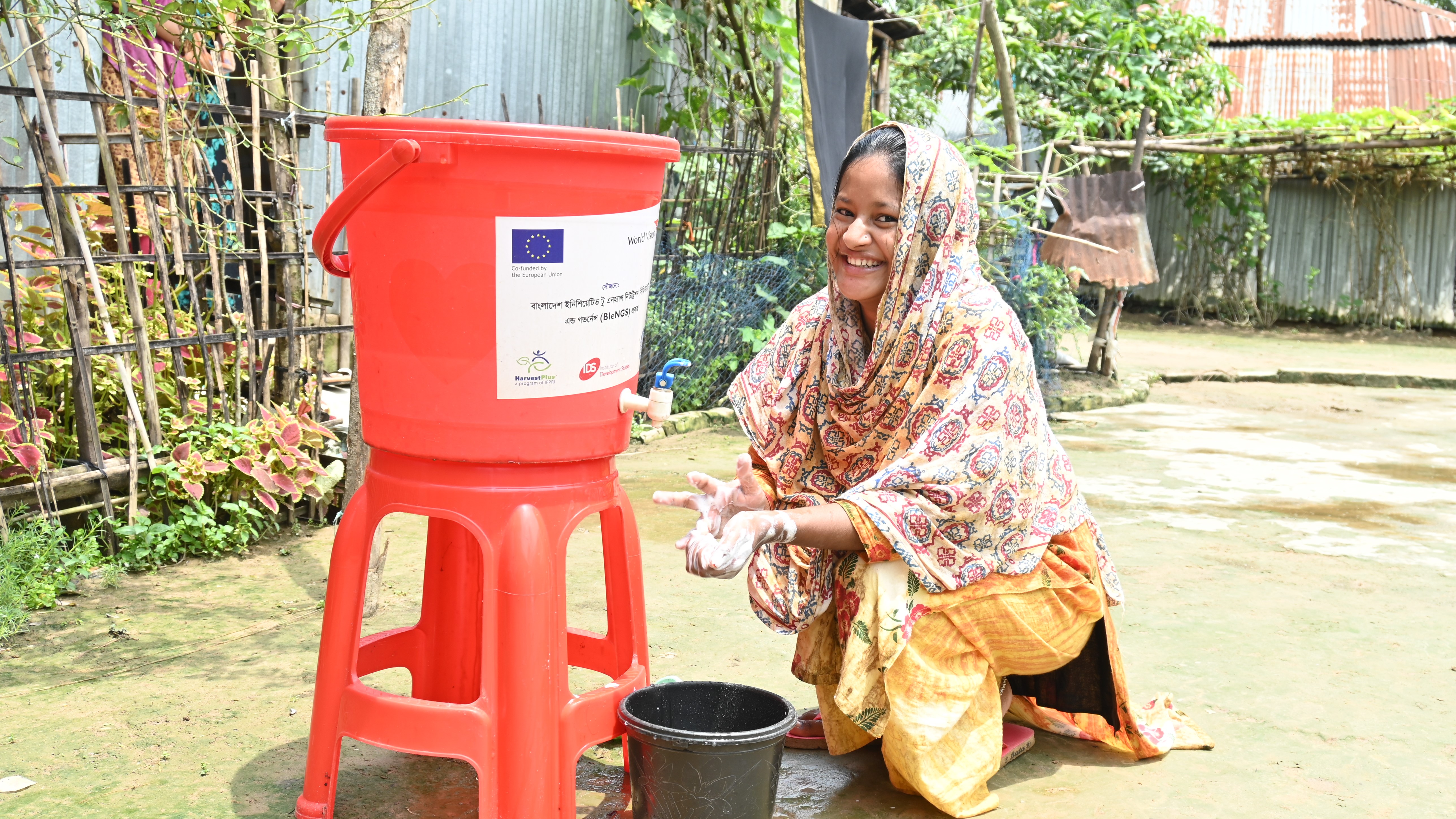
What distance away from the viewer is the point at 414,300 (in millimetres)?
2016

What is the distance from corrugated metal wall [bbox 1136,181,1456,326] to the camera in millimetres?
14070

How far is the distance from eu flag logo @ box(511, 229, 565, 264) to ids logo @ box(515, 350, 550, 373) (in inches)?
5.8

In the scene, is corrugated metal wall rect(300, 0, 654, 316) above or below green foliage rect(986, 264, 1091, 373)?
above

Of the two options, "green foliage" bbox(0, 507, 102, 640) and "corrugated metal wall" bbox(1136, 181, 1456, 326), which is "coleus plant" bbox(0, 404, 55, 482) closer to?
"green foliage" bbox(0, 507, 102, 640)

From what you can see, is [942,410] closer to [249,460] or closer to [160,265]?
[249,460]

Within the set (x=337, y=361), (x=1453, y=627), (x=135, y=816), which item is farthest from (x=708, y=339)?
(x=135, y=816)

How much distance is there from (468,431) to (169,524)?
7.23 feet

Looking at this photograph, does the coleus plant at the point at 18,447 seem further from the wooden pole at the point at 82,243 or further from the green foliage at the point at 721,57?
the green foliage at the point at 721,57

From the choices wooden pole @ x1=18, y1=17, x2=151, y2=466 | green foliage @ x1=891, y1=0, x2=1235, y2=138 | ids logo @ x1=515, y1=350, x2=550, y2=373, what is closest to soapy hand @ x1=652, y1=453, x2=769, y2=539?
ids logo @ x1=515, y1=350, x2=550, y2=373

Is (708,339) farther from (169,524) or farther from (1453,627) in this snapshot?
(1453,627)

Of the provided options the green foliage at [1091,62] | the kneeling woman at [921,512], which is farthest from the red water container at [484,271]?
the green foliage at [1091,62]

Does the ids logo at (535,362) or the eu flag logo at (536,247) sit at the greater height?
the eu flag logo at (536,247)

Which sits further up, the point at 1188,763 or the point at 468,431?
the point at 468,431

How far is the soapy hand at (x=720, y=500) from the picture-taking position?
234cm
